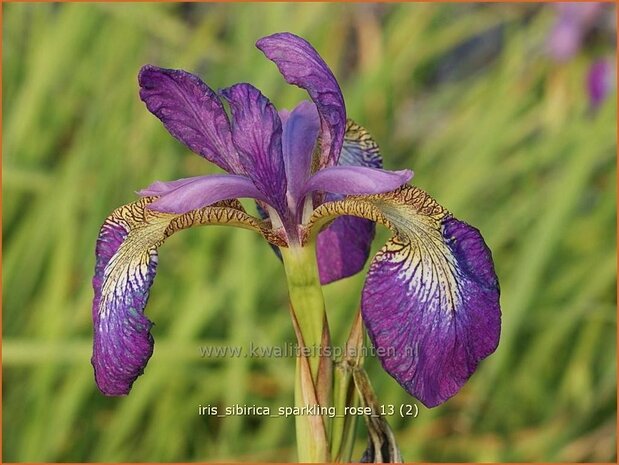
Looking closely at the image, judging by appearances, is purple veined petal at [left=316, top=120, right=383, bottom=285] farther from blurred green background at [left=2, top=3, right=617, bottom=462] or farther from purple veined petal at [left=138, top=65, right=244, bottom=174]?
blurred green background at [left=2, top=3, right=617, bottom=462]

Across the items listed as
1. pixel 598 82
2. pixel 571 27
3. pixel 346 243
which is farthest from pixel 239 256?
pixel 571 27

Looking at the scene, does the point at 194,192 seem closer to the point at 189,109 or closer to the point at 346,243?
the point at 189,109

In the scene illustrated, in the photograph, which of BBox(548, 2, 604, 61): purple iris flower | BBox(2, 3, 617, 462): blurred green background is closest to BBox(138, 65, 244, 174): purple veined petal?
BBox(2, 3, 617, 462): blurred green background

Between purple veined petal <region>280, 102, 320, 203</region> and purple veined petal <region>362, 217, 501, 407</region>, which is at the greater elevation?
purple veined petal <region>280, 102, 320, 203</region>

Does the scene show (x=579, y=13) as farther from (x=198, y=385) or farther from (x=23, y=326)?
(x=23, y=326)

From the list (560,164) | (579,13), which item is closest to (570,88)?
(579,13)

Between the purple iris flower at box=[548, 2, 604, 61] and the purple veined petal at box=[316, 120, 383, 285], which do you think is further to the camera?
the purple iris flower at box=[548, 2, 604, 61]
